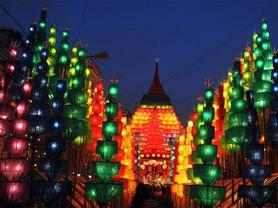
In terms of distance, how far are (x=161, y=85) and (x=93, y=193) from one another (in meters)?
37.7

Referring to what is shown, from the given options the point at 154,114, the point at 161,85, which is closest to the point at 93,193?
the point at 154,114

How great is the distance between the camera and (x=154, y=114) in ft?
150

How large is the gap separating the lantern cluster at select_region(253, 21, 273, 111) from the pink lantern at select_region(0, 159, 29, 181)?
9.22m

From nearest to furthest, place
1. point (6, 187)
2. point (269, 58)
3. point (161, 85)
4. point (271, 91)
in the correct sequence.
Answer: point (6, 187)
point (271, 91)
point (269, 58)
point (161, 85)

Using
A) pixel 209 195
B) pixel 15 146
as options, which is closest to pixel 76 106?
pixel 15 146

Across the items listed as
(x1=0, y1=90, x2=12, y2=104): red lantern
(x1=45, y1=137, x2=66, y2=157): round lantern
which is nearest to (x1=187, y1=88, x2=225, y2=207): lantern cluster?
(x1=45, y1=137, x2=66, y2=157): round lantern

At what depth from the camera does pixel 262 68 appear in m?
16.2

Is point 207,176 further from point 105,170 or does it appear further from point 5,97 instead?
point 5,97

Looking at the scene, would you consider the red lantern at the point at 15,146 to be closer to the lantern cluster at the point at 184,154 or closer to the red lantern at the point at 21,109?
the red lantern at the point at 21,109

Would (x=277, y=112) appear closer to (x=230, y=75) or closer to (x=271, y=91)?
(x=271, y=91)

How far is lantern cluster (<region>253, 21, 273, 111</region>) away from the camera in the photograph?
1568 centimetres

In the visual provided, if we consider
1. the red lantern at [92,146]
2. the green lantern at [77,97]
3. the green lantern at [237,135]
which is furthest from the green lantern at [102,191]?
the red lantern at [92,146]

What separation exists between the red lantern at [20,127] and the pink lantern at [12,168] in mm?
1544

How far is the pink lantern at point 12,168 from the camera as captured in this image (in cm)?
1077
